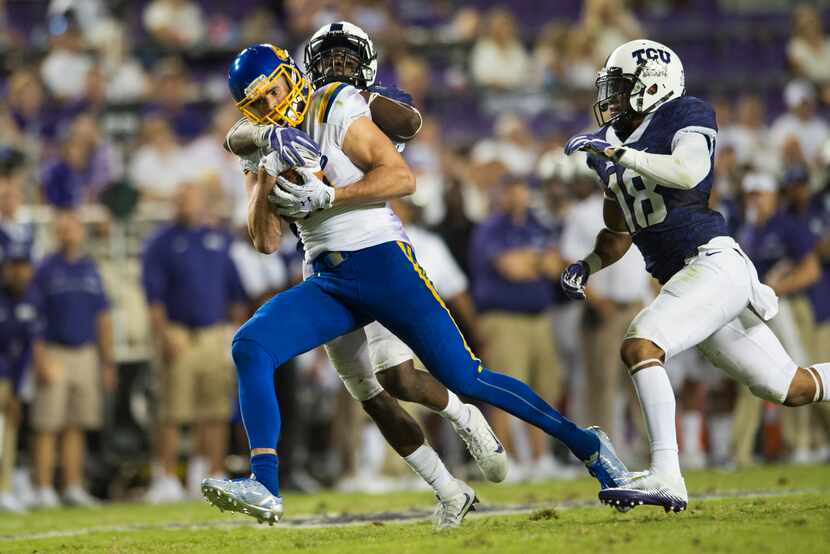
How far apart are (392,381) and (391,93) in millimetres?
1266

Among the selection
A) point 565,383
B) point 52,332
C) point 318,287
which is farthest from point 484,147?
point 318,287

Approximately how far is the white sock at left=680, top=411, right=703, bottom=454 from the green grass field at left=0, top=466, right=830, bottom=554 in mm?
1133

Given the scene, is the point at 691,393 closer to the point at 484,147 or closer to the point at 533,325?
the point at 533,325

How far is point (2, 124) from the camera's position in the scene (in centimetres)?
1205

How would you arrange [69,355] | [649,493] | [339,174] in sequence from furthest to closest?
[69,355]
[339,174]
[649,493]

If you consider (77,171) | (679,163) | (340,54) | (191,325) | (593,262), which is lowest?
(593,262)

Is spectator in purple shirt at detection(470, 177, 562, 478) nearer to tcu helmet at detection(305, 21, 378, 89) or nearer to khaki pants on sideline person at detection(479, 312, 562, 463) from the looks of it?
khaki pants on sideline person at detection(479, 312, 562, 463)

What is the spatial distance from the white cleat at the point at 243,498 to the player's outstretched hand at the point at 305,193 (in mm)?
1106

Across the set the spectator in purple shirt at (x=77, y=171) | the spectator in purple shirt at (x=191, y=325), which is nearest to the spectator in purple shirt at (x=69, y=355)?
the spectator in purple shirt at (x=191, y=325)

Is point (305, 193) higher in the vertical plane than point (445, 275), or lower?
lower

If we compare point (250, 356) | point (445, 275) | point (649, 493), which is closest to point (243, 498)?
point (250, 356)

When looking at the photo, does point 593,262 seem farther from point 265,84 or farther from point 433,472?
point 265,84

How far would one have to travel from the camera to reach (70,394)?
386 inches

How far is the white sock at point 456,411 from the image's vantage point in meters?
5.90
